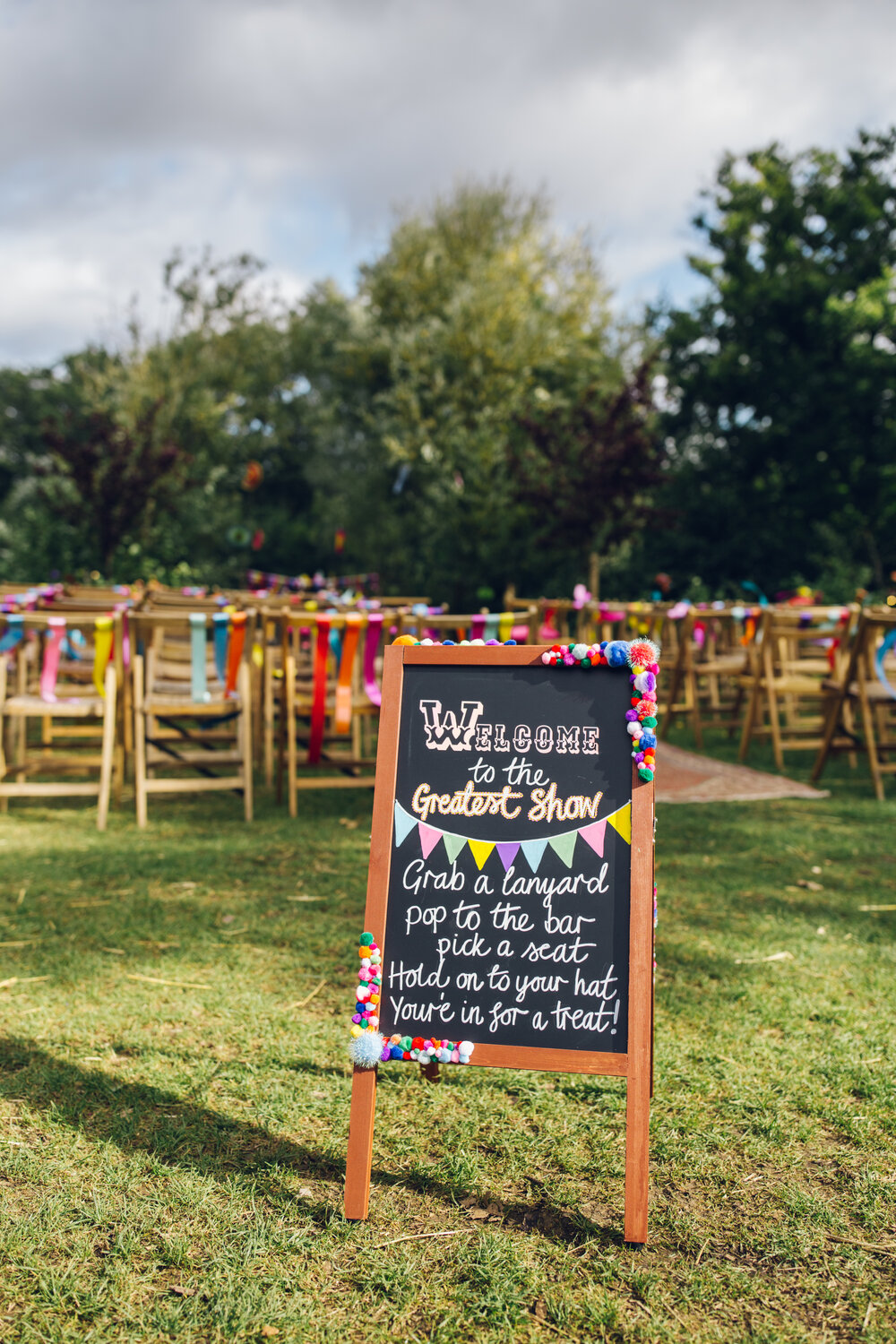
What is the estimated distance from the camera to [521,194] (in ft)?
65.9

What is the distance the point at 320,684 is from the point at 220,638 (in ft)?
2.04

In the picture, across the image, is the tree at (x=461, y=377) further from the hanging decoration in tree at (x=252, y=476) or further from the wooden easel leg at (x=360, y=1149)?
the wooden easel leg at (x=360, y=1149)

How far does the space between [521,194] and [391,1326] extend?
71.5 feet

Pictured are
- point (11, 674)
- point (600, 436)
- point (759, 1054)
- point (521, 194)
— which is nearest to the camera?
point (759, 1054)

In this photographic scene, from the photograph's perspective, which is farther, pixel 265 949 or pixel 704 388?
pixel 704 388

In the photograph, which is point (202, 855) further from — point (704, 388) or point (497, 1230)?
point (704, 388)

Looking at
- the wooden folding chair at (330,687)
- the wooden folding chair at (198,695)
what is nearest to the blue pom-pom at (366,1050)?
the wooden folding chair at (330,687)

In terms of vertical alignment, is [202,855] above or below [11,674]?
below

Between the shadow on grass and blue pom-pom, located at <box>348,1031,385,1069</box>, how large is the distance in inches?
11.1

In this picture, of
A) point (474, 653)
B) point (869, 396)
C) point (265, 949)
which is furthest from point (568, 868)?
point (869, 396)

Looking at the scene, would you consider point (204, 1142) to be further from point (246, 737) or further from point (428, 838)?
point (246, 737)

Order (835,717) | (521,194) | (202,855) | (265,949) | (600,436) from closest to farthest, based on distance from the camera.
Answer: (265,949) → (202,855) → (835,717) → (600,436) → (521,194)

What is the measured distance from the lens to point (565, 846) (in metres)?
1.97

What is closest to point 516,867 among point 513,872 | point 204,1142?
point 513,872
